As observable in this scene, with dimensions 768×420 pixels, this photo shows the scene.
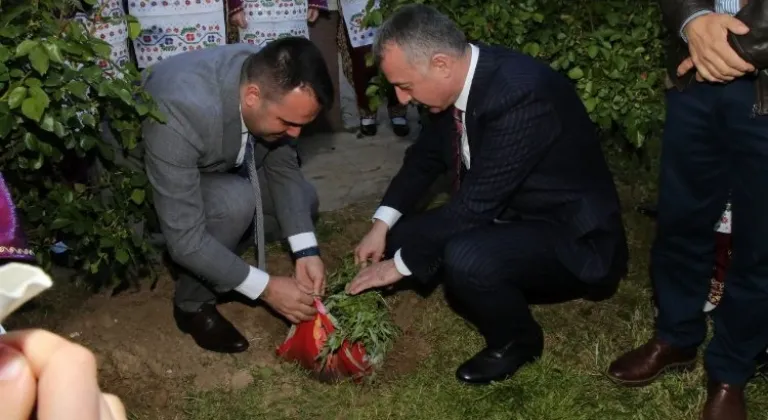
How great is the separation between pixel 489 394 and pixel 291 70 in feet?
4.84

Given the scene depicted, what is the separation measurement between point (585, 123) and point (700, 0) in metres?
0.68

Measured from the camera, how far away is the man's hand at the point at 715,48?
2723mm

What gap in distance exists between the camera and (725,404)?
3.16 m

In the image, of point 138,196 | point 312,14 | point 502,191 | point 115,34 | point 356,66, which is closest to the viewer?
point 502,191

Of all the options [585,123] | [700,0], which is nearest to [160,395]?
[585,123]

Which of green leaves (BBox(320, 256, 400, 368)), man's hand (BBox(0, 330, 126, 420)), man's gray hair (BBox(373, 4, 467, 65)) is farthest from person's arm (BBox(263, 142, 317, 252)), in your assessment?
man's hand (BBox(0, 330, 126, 420))

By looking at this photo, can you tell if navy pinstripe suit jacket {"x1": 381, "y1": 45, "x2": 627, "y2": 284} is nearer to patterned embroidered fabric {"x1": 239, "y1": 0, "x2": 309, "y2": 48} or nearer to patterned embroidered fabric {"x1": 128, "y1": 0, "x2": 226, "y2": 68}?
patterned embroidered fabric {"x1": 128, "y1": 0, "x2": 226, "y2": 68}

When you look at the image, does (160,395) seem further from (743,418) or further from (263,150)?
(743,418)

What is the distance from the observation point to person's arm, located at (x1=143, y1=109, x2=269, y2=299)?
330 centimetres

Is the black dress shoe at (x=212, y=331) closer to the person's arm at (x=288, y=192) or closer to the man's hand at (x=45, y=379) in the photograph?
the person's arm at (x=288, y=192)

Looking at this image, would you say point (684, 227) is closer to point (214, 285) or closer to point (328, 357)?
point (328, 357)

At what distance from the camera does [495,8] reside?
12.9 feet

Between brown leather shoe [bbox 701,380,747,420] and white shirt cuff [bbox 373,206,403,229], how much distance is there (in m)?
1.51

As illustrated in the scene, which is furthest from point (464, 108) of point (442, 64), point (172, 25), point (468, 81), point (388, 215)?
point (172, 25)
